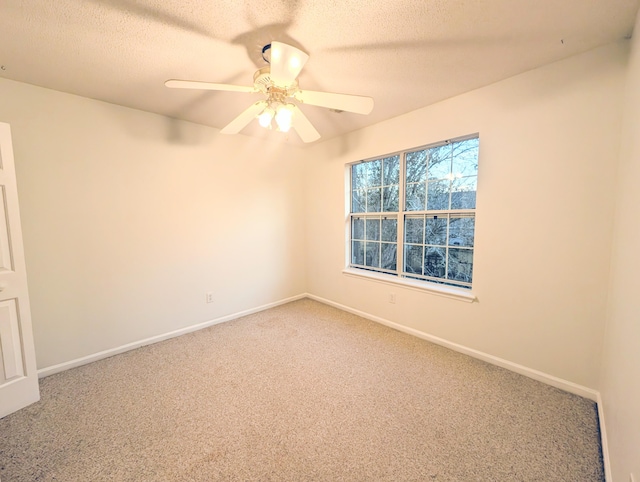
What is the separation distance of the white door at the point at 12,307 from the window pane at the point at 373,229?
3253 mm

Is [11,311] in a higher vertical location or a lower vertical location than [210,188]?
lower

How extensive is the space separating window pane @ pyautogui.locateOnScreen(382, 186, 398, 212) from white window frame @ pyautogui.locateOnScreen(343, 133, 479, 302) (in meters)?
0.06

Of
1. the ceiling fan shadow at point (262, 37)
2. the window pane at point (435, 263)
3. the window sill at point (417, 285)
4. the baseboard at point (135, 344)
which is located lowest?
the baseboard at point (135, 344)

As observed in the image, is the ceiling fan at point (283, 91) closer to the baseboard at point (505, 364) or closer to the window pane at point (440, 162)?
the window pane at point (440, 162)

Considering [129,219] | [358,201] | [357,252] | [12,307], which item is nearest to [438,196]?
[358,201]

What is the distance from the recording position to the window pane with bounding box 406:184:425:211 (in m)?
2.83

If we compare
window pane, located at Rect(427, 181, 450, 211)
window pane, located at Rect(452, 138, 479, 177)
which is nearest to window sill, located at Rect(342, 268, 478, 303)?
window pane, located at Rect(427, 181, 450, 211)

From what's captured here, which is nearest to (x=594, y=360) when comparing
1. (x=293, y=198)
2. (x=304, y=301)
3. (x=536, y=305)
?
(x=536, y=305)

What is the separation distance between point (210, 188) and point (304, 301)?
7.04 ft

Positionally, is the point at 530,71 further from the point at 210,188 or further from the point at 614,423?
the point at 210,188

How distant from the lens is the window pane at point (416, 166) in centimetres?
279

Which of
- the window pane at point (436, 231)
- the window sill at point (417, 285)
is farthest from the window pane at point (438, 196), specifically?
the window sill at point (417, 285)

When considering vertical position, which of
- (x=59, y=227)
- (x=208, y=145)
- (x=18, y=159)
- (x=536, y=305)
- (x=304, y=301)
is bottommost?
(x=304, y=301)

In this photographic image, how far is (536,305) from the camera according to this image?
6.63ft
